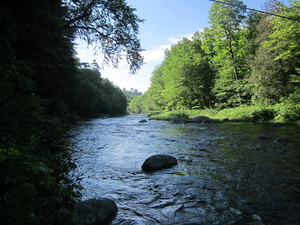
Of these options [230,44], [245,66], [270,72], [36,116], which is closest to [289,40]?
[270,72]

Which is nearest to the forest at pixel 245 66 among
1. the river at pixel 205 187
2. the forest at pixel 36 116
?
the river at pixel 205 187

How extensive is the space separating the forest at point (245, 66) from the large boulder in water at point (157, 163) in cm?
497

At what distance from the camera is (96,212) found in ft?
10.3

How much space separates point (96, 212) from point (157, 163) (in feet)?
10.3

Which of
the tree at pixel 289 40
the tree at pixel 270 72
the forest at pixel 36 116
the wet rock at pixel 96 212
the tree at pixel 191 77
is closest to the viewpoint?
the forest at pixel 36 116

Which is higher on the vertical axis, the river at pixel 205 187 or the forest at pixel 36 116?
the forest at pixel 36 116

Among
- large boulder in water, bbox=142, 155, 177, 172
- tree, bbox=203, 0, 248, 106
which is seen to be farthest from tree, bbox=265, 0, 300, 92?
large boulder in water, bbox=142, 155, 177, 172

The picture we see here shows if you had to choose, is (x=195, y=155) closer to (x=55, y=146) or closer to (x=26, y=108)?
(x=55, y=146)

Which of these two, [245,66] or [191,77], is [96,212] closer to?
[245,66]

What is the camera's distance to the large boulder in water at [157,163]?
5.93 metres

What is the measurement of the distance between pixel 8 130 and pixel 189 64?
3372 cm

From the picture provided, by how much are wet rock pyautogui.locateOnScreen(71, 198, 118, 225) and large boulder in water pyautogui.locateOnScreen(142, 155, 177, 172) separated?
2477 mm

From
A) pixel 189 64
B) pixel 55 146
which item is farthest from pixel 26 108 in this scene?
pixel 189 64

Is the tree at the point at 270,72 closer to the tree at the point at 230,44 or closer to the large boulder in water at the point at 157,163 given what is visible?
the tree at the point at 230,44
